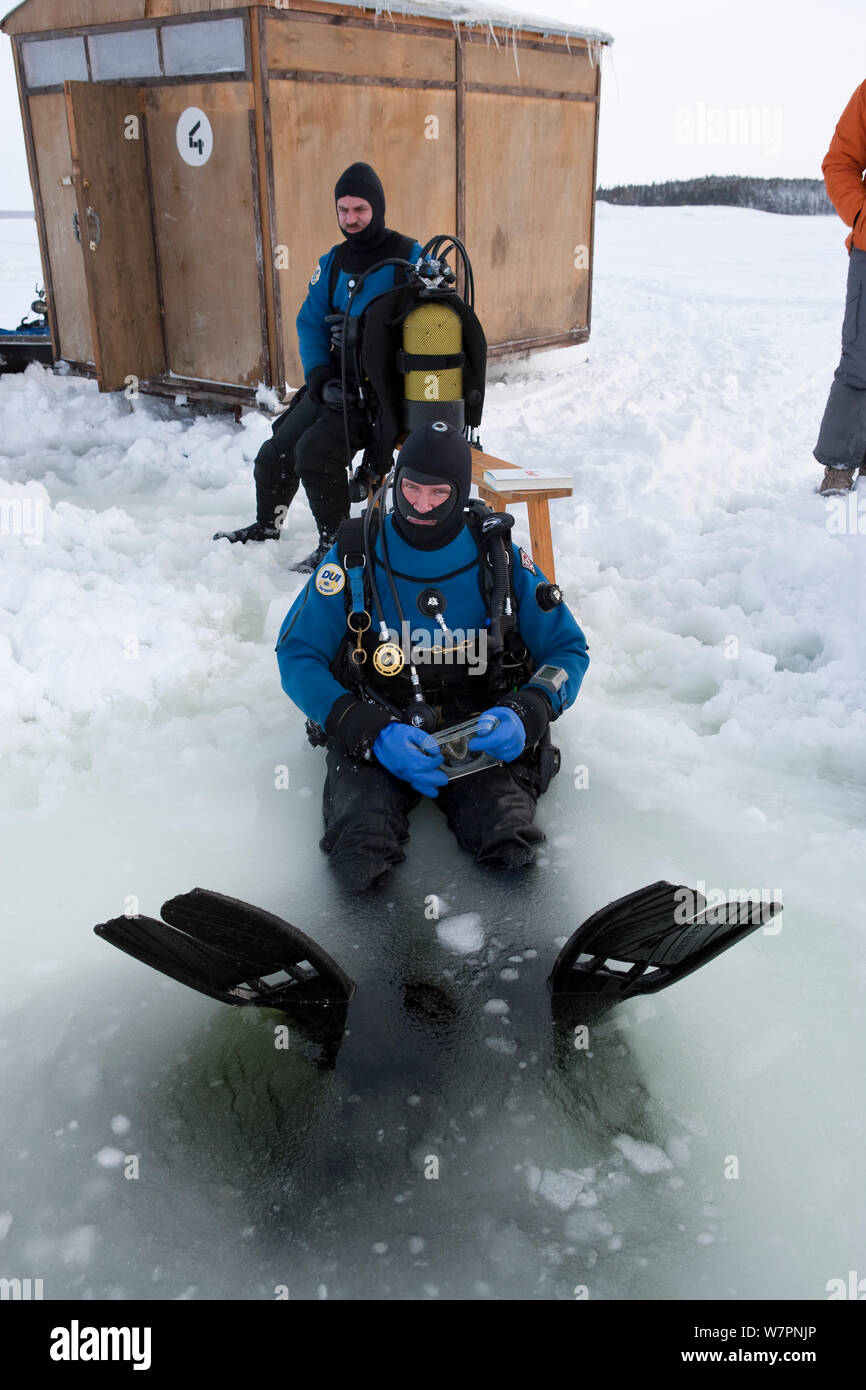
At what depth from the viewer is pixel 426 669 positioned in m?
3.12

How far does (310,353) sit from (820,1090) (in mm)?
3711

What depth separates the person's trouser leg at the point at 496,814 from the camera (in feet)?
9.59

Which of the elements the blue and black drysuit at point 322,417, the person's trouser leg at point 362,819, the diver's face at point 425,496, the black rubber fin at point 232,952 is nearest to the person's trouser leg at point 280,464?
the blue and black drysuit at point 322,417

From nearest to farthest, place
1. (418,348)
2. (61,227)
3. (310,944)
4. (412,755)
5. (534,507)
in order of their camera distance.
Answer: (310,944)
(412,755)
(418,348)
(534,507)
(61,227)

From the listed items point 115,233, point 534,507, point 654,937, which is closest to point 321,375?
point 534,507

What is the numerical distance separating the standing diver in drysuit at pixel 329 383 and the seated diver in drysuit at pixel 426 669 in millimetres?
1531

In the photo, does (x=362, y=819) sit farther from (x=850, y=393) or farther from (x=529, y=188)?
(x=529, y=188)

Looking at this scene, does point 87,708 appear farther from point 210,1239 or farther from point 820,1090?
point 820,1090

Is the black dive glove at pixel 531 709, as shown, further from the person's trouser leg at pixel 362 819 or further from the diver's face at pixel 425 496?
the diver's face at pixel 425 496

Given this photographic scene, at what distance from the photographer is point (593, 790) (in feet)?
11.3

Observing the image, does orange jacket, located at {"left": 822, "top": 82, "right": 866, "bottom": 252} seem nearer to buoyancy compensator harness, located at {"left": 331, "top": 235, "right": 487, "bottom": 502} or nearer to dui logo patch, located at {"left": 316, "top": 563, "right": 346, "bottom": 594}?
buoyancy compensator harness, located at {"left": 331, "top": 235, "right": 487, "bottom": 502}

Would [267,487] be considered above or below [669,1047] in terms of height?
above

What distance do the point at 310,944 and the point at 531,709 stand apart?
1032 mm
